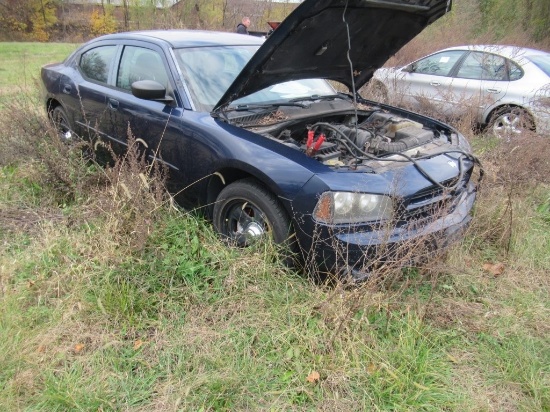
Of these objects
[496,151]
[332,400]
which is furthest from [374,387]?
[496,151]

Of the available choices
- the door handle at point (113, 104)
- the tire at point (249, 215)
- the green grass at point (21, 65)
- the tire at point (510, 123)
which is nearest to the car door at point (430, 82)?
the tire at point (510, 123)

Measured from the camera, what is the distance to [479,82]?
19.9ft

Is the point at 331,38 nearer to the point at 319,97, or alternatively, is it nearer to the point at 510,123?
the point at 319,97

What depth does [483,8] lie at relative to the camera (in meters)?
15.1

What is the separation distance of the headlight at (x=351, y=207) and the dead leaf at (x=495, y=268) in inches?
44.7

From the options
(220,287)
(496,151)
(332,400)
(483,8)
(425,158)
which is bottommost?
(332,400)

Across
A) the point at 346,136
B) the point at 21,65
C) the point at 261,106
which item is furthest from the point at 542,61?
the point at 21,65

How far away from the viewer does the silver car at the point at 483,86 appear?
5.39 m

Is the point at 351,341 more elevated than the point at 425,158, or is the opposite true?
the point at 425,158

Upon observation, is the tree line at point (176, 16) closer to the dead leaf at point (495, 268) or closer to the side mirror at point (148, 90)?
the side mirror at point (148, 90)

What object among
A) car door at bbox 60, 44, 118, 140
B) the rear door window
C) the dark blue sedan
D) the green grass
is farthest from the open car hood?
the green grass

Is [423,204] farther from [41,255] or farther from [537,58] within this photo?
[537,58]

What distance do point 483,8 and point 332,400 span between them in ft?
56.4

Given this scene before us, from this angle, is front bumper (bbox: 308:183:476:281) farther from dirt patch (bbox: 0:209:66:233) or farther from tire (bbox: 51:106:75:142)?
tire (bbox: 51:106:75:142)
